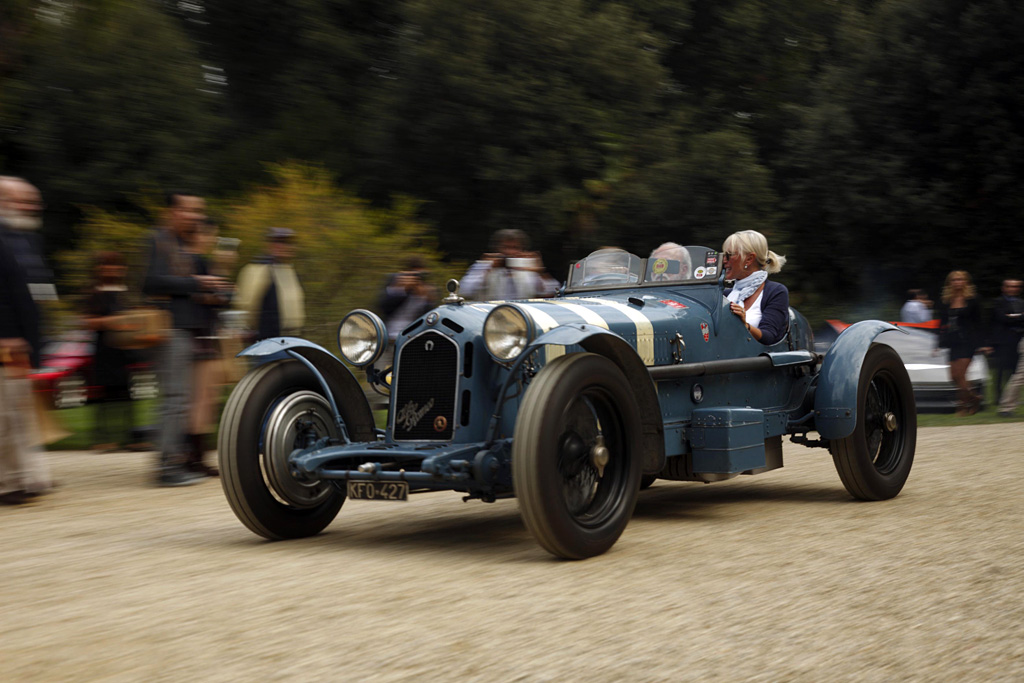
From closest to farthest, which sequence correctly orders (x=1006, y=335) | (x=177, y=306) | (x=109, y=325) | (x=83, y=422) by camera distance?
(x=177, y=306) < (x=109, y=325) < (x=83, y=422) < (x=1006, y=335)

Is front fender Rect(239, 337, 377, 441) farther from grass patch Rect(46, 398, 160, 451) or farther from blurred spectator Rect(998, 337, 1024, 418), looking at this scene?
blurred spectator Rect(998, 337, 1024, 418)

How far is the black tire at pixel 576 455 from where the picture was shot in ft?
Result: 17.4

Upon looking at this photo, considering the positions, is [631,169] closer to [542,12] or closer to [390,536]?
[542,12]

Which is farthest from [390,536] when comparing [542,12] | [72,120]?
[542,12]

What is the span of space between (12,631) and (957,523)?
497cm

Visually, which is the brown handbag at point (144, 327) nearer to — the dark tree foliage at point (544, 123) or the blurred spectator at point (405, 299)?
the blurred spectator at point (405, 299)

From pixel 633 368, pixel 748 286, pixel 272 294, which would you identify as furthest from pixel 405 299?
pixel 633 368

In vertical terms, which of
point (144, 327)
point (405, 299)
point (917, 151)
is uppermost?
point (917, 151)

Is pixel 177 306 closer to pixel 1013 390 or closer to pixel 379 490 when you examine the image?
pixel 379 490

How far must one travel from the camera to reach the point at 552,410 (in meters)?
5.36

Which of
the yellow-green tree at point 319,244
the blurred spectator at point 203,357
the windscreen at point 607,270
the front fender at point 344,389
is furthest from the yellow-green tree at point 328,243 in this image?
the front fender at point 344,389

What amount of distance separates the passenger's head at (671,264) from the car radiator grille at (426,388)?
207 cm

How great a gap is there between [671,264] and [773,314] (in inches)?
32.4

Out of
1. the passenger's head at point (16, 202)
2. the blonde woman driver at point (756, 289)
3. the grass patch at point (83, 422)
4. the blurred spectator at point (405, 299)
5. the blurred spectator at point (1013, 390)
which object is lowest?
the blurred spectator at point (1013, 390)
